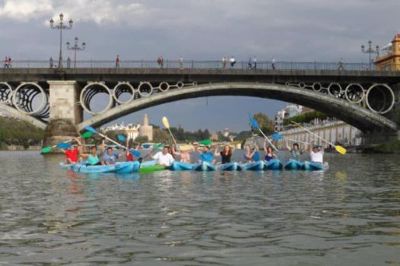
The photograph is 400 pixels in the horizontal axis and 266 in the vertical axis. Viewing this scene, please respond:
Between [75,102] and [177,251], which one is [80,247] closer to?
[177,251]

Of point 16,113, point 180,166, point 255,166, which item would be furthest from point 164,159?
point 16,113

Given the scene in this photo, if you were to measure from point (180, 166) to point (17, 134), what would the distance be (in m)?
120

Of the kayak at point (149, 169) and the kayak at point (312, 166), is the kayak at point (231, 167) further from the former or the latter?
the kayak at point (312, 166)

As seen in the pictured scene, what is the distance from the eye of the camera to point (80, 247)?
39.0ft

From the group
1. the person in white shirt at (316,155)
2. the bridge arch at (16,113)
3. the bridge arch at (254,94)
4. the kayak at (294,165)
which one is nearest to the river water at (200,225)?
the kayak at (294,165)

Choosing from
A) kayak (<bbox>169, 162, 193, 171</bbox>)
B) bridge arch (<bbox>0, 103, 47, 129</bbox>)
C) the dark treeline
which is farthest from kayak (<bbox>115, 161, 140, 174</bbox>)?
the dark treeline

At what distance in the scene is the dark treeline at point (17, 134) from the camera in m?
150

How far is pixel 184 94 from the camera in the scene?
66.2 m

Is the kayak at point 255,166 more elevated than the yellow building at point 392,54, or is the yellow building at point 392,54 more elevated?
the yellow building at point 392,54

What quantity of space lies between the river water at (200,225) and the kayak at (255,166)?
1206 cm

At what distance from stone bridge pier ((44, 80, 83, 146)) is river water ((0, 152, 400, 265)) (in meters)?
40.6

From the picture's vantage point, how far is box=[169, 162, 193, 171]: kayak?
3806 centimetres

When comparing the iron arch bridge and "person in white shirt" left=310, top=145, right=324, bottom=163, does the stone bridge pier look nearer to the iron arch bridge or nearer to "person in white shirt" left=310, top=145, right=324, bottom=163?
the iron arch bridge

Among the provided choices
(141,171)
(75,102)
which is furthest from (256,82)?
(141,171)
